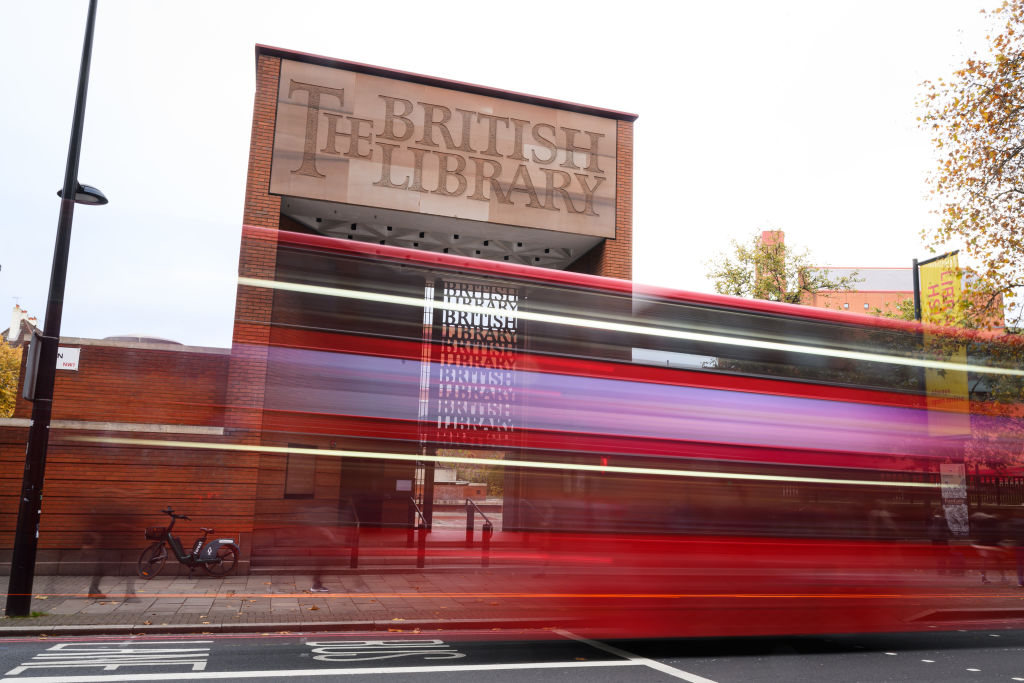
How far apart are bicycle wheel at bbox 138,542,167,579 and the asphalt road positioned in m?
0.80

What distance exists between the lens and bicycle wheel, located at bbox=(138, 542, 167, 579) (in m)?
6.88

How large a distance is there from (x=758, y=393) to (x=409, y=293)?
329 centimetres

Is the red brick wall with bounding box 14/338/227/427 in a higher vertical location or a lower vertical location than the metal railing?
higher

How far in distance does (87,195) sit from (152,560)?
534 cm

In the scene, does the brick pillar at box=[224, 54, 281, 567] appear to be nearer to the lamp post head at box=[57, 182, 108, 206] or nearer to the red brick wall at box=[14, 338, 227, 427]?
the red brick wall at box=[14, 338, 227, 427]

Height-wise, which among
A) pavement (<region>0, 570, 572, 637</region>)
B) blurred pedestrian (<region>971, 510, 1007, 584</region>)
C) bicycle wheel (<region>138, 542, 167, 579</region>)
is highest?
blurred pedestrian (<region>971, 510, 1007, 584</region>)

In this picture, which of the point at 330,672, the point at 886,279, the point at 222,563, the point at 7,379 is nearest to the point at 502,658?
the point at 330,672

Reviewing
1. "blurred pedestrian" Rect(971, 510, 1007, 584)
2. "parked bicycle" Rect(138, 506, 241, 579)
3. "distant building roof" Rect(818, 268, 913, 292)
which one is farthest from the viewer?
"distant building roof" Rect(818, 268, 913, 292)

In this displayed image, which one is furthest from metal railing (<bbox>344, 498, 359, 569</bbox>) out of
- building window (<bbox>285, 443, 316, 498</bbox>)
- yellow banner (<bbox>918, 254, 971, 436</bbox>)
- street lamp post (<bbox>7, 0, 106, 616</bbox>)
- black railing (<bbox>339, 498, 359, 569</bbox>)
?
street lamp post (<bbox>7, 0, 106, 616</bbox>)

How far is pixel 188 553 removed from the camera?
845 centimetres

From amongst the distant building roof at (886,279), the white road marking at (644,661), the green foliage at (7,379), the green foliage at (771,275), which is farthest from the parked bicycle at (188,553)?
the distant building roof at (886,279)

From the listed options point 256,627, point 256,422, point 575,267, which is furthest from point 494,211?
point 256,422

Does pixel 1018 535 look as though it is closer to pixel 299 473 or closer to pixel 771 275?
pixel 299 473

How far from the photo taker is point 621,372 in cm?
609
